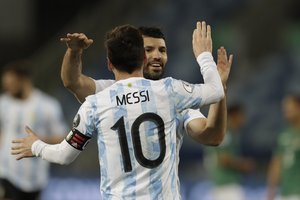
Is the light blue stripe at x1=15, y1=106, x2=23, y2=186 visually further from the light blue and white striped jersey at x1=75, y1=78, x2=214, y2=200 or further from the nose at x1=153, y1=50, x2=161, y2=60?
the light blue and white striped jersey at x1=75, y1=78, x2=214, y2=200

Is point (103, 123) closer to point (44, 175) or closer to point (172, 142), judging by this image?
point (172, 142)

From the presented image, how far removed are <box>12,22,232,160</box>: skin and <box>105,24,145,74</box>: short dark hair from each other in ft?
0.23

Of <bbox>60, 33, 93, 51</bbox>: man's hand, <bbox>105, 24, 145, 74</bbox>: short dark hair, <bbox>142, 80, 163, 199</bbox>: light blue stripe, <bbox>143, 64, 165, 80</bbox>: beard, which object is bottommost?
<bbox>142, 80, 163, 199</bbox>: light blue stripe

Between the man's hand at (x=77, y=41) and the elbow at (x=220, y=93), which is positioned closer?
the elbow at (x=220, y=93)

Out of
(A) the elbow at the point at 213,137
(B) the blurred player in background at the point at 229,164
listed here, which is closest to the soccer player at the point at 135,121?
(A) the elbow at the point at 213,137

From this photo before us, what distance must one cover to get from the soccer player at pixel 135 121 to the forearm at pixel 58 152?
0.02 meters

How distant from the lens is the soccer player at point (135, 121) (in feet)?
17.3

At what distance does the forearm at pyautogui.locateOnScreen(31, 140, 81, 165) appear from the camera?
538 centimetres

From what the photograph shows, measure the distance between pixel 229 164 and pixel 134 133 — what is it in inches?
265

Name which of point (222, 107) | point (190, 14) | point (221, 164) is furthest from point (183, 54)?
point (222, 107)

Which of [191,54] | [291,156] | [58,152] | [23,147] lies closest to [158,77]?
[58,152]

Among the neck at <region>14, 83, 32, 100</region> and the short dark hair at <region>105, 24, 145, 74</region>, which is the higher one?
the neck at <region>14, 83, 32, 100</region>

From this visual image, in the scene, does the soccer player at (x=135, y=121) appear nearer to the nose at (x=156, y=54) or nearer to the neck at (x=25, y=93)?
the nose at (x=156, y=54)

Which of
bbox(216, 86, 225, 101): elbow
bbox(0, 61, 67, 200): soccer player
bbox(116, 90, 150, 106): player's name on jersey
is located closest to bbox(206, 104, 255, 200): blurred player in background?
bbox(0, 61, 67, 200): soccer player
